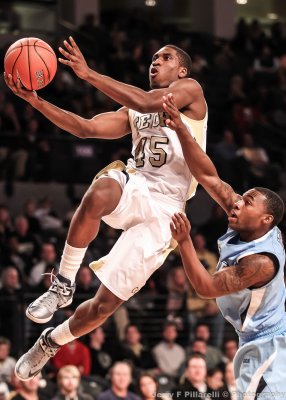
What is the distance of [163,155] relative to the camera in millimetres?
6949

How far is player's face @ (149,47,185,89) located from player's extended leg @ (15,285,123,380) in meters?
1.47

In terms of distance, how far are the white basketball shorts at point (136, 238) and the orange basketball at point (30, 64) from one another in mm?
768

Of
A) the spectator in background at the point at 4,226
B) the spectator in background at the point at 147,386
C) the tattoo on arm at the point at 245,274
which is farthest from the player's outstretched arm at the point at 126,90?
the spectator in background at the point at 4,226

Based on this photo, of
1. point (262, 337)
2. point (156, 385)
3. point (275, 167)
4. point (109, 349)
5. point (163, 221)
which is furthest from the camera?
point (275, 167)

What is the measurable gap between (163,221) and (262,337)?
1.13 metres

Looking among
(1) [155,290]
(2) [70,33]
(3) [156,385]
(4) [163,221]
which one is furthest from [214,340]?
(2) [70,33]

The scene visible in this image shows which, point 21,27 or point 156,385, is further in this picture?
point 21,27

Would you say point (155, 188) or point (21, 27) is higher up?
point (155, 188)

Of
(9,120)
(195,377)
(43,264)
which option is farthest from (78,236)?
(9,120)

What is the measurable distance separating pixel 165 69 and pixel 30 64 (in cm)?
98

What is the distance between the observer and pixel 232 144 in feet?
52.3

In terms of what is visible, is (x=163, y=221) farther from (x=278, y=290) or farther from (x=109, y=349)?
(x=109, y=349)

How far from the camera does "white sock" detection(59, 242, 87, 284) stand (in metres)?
6.87

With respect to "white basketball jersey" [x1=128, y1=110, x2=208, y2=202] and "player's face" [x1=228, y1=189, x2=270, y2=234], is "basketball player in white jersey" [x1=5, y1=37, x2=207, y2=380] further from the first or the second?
"player's face" [x1=228, y1=189, x2=270, y2=234]
